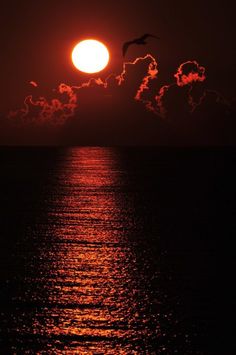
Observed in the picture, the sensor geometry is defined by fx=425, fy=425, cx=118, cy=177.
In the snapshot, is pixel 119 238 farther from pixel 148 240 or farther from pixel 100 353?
pixel 100 353

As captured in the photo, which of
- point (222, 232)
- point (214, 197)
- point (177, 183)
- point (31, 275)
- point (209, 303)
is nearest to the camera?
point (209, 303)

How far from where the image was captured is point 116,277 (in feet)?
20.0

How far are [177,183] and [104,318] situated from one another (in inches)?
526

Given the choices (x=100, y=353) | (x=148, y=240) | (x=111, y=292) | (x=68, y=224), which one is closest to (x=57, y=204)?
(x=68, y=224)

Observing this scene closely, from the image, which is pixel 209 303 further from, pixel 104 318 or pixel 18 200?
pixel 18 200

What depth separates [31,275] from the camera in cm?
620

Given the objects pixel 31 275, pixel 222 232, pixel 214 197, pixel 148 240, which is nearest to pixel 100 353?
pixel 31 275

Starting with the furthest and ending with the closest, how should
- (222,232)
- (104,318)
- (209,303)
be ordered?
(222,232), (209,303), (104,318)

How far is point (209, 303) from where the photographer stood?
5.27m

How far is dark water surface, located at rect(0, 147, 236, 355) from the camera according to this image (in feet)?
14.4

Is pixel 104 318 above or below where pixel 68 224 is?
above

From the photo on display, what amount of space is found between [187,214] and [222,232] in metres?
2.06

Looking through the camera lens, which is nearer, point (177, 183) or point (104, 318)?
point (104, 318)

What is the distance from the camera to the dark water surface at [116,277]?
4.38 meters
